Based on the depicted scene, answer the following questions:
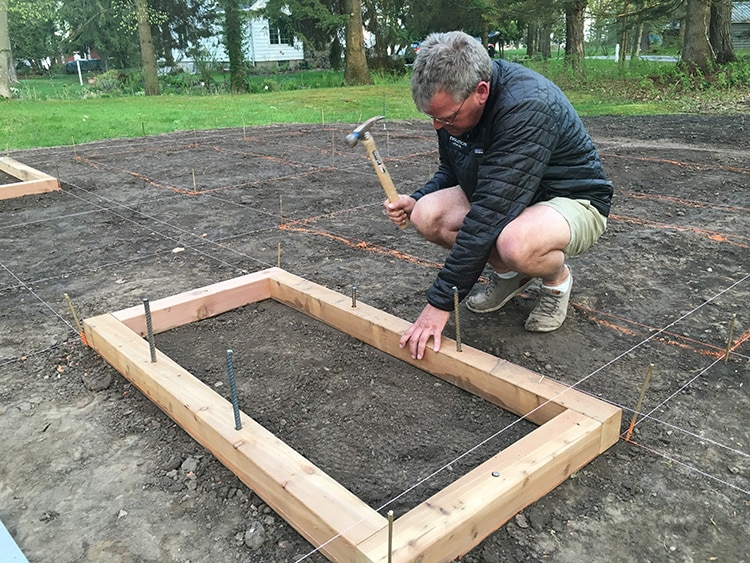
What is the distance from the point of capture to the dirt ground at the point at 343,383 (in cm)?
166

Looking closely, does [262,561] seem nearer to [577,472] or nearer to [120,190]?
[577,472]

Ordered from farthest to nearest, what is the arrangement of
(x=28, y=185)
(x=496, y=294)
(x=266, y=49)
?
(x=266, y=49), (x=28, y=185), (x=496, y=294)

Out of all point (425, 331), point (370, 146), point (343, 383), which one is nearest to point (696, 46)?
point (370, 146)

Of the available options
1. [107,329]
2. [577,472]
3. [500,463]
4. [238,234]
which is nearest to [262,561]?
[500,463]

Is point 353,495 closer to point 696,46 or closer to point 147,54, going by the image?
point 696,46

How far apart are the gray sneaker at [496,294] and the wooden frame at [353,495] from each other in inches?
23.5

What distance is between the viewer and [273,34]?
34344 millimetres

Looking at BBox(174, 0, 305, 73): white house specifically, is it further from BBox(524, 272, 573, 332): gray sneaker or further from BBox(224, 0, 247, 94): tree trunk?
BBox(524, 272, 573, 332): gray sneaker

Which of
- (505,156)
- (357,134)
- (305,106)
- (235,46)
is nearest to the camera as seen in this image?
(505,156)

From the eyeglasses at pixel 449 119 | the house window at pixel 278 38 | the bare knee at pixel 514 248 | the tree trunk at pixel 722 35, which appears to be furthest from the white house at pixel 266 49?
the bare knee at pixel 514 248

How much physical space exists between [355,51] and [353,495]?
19.7m

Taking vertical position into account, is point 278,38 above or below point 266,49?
above

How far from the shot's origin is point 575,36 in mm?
16422

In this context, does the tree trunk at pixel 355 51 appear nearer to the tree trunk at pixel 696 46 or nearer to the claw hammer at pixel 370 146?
the tree trunk at pixel 696 46
